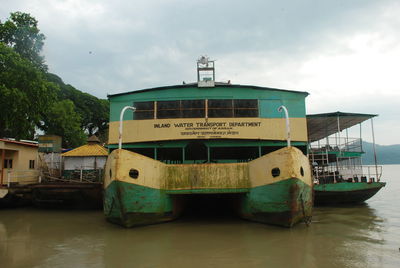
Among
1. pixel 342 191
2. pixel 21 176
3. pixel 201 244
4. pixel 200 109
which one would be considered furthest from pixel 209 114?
pixel 21 176

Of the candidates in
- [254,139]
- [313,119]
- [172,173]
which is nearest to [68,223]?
[172,173]

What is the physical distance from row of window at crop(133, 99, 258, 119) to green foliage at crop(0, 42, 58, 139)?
8596 millimetres

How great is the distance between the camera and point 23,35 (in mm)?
21078

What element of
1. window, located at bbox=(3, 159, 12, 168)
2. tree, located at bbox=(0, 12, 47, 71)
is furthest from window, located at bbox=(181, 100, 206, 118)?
tree, located at bbox=(0, 12, 47, 71)

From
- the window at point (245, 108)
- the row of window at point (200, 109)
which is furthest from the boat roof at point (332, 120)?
the row of window at point (200, 109)

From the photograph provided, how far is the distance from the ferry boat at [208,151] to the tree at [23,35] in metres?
13.2

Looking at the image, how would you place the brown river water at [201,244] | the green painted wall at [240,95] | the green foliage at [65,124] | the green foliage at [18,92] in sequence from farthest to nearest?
the green foliage at [65,124]
the green foliage at [18,92]
the green painted wall at [240,95]
the brown river water at [201,244]

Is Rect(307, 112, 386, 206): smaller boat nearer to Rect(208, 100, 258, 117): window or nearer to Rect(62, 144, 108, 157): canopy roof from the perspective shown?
Rect(208, 100, 258, 117): window

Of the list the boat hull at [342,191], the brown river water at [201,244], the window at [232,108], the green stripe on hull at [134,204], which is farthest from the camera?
the boat hull at [342,191]

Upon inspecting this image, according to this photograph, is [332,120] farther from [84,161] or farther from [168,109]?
[84,161]

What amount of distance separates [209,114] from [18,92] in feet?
37.7

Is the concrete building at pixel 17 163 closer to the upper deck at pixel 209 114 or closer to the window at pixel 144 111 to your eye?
the upper deck at pixel 209 114

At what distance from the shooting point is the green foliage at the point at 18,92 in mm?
16188

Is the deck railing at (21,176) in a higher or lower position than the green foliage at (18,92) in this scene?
lower
